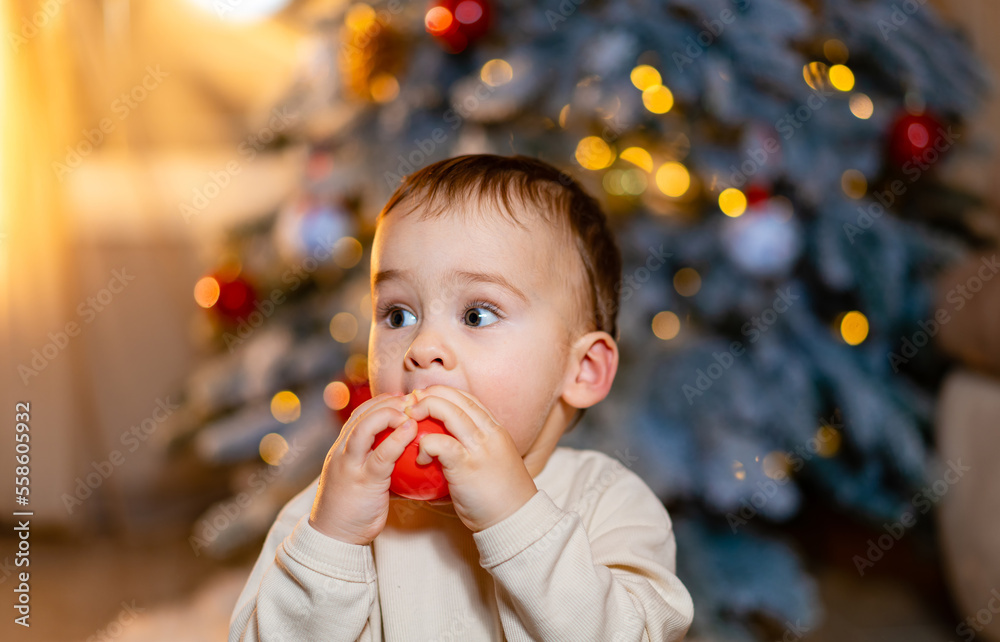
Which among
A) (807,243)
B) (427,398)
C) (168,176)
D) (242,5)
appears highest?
(427,398)

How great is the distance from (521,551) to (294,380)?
1.13 metres

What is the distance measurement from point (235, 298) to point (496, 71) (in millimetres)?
750

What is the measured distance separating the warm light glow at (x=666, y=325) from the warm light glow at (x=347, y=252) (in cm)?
61

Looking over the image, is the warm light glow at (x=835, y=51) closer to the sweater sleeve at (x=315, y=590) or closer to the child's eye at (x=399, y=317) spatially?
the child's eye at (x=399, y=317)

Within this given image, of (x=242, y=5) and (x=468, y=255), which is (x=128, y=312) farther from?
(x=468, y=255)

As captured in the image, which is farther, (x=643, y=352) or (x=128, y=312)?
(x=128, y=312)

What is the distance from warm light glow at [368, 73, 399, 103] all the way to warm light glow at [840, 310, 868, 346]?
1042mm

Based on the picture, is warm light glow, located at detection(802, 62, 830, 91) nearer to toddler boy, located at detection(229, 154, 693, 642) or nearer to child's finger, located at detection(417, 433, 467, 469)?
toddler boy, located at detection(229, 154, 693, 642)

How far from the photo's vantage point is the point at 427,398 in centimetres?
64

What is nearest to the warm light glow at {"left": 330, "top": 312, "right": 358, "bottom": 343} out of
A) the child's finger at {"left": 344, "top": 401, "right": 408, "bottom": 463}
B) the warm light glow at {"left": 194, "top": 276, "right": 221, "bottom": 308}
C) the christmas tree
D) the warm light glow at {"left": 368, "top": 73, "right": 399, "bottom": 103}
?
the christmas tree

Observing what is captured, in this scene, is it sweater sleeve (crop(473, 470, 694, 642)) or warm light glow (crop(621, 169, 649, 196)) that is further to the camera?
warm light glow (crop(621, 169, 649, 196))

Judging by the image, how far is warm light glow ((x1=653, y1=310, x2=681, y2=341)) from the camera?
5.04 ft

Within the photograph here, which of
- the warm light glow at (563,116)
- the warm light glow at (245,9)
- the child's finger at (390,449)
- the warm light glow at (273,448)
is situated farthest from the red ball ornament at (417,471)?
the warm light glow at (245,9)

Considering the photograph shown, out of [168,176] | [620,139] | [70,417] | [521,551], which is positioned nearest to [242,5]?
[168,176]
